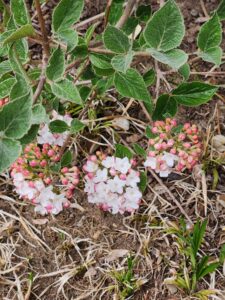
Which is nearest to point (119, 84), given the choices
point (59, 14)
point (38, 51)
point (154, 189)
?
point (59, 14)

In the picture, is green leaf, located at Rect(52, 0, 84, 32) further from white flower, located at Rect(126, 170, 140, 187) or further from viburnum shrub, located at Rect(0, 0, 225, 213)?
white flower, located at Rect(126, 170, 140, 187)

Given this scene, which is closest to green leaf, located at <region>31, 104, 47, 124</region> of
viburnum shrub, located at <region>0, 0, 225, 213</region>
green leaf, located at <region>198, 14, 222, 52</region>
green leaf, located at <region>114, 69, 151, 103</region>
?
viburnum shrub, located at <region>0, 0, 225, 213</region>

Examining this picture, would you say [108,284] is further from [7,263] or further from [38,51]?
[38,51]

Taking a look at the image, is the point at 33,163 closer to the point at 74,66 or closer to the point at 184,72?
the point at 74,66

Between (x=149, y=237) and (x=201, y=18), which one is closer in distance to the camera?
(x=149, y=237)

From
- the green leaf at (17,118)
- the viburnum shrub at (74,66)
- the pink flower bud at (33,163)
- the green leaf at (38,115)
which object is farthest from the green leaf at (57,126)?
the green leaf at (17,118)

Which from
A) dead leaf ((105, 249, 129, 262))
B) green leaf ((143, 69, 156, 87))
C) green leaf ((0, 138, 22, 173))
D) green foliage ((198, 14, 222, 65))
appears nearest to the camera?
green leaf ((0, 138, 22, 173))
